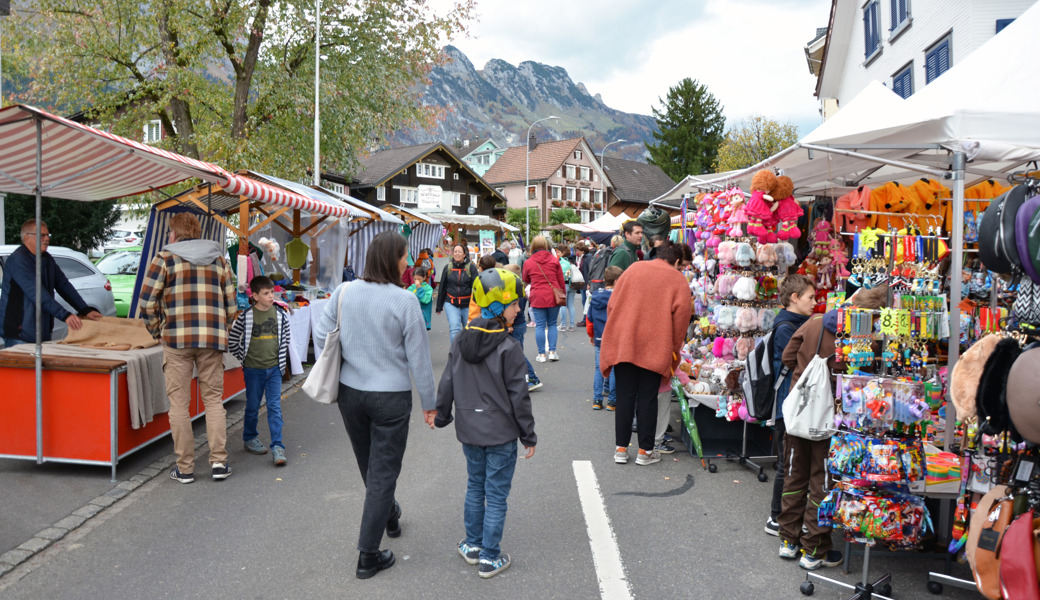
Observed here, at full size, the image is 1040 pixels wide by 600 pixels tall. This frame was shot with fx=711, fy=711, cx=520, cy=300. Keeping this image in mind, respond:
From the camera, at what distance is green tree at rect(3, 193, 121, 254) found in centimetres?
2017

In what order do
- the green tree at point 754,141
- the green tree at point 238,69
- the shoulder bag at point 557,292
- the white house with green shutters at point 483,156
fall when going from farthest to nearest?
1. the white house with green shutters at point 483,156
2. the green tree at point 754,141
3. the green tree at point 238,69
4. the shoulder bag at point 557,292

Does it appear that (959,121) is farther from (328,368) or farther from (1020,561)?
(328,368)

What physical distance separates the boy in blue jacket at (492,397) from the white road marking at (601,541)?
0.58 meters

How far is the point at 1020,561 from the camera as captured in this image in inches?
111

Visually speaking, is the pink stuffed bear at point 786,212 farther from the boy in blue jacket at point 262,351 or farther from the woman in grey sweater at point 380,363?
the boy in blue jacket at point 262,351

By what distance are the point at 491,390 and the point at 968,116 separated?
3.22 metres

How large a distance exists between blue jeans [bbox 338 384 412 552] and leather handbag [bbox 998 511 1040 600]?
2.88m

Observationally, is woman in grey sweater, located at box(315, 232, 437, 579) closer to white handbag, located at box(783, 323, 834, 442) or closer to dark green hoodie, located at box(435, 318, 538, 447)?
dark green hoodie, located at box(435, 318, 538, 447)

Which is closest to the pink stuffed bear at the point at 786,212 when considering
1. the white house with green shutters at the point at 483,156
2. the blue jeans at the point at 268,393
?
the blue jeans at the point at 268,393

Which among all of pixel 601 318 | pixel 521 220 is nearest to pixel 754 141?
Result: pixel 521 220

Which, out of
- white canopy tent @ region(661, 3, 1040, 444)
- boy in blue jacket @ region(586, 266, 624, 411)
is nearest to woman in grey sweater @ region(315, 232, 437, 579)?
white canopy tent @ region(661, 3, 1040, 444)

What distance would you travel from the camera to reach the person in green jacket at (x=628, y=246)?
8.53m

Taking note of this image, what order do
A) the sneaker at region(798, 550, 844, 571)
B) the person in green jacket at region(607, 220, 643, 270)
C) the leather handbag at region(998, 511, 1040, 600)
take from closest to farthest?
the leather handbag at region(998, 511, 1040, 600)
the sneaker at region(798, 550, 844, 571)
the person in green jacket at region(607, 220, 643, 270)

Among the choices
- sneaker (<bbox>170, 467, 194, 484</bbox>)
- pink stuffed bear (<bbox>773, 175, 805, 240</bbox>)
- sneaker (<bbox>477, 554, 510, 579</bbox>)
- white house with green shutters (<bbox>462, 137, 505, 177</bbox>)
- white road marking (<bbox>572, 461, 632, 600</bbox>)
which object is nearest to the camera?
white road marking (<bbox>572, 461, 632, 600</bbox>)
